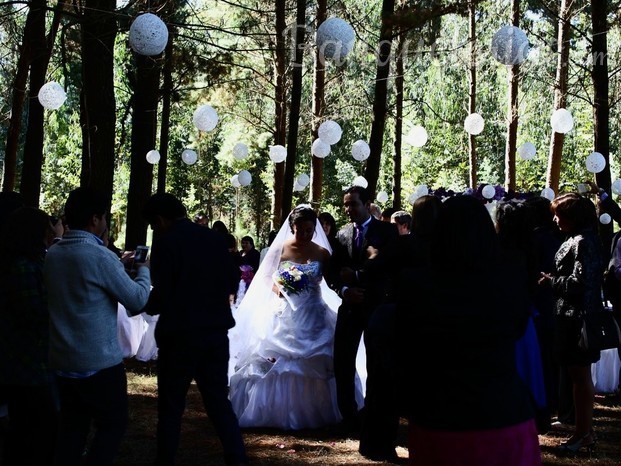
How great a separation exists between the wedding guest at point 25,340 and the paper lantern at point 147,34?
182 inches

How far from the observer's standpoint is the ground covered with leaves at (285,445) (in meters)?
5.92

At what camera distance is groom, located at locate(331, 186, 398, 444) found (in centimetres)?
652

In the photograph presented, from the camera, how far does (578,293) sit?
5848 millimetres

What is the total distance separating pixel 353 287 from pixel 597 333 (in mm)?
1931

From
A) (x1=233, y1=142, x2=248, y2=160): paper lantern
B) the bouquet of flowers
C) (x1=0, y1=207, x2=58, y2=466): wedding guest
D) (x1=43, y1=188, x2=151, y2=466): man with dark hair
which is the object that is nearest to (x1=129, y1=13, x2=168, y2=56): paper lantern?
the bouquet of flowers

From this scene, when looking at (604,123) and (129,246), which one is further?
(129,246)

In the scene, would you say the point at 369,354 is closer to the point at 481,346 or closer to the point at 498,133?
the point at 481,346

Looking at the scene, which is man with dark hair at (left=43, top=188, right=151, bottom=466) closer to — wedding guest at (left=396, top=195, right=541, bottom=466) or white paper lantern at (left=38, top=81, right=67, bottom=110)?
wedding guest at (left=396, top=195, right=541, bottom=466)

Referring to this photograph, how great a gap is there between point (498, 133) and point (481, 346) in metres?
39.3

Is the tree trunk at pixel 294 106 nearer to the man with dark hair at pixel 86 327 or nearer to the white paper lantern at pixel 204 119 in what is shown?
the white paper lantern at pixel 204 119

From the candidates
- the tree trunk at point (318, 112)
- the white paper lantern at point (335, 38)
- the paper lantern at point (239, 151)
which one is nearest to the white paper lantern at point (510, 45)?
the white paper lantern at point (335, 38)

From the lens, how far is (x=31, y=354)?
4.40 metres

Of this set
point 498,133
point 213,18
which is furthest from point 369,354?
point 498,133

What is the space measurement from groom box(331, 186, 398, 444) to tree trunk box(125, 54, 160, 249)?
24.3 ft
